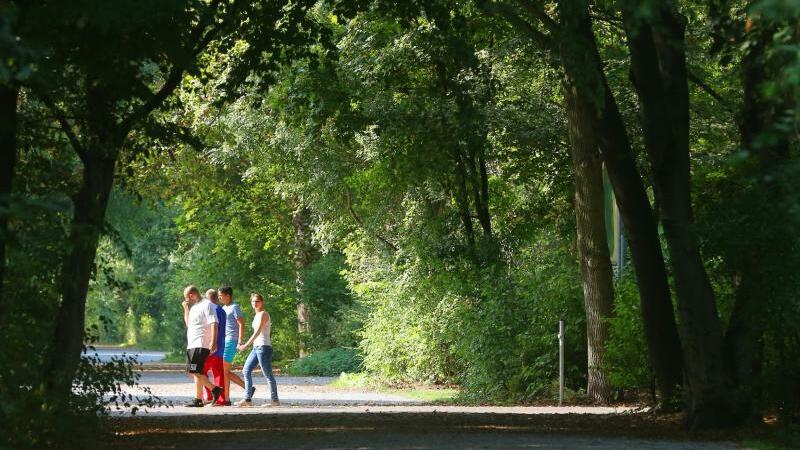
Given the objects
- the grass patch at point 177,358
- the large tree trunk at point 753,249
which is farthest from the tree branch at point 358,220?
the grass patch at point 177,358

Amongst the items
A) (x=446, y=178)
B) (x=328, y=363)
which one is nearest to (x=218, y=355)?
(x=446, y=178)

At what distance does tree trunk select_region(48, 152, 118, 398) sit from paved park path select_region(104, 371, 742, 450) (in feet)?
3.51

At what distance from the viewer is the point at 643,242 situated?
55.8ft

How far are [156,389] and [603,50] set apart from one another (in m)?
12.9

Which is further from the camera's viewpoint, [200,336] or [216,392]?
[216,392]

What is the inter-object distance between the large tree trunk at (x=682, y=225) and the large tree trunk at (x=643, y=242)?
37.7 inches

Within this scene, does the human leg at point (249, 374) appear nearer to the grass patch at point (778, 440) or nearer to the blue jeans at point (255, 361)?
the blue jeans at point (255, 361)

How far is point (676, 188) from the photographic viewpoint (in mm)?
15500

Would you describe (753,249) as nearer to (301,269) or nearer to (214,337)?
(214,337)

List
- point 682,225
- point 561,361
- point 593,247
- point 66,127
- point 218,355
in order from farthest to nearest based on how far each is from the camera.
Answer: point 561,361 < point 593,247 < point 218,355 < point 682,225 < point 66,127

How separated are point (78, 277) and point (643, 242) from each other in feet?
22.4

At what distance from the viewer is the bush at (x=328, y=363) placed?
4069cm

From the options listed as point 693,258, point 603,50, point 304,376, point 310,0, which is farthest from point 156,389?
point 693,258

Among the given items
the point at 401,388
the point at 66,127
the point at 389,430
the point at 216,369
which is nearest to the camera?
the point at 66,127
